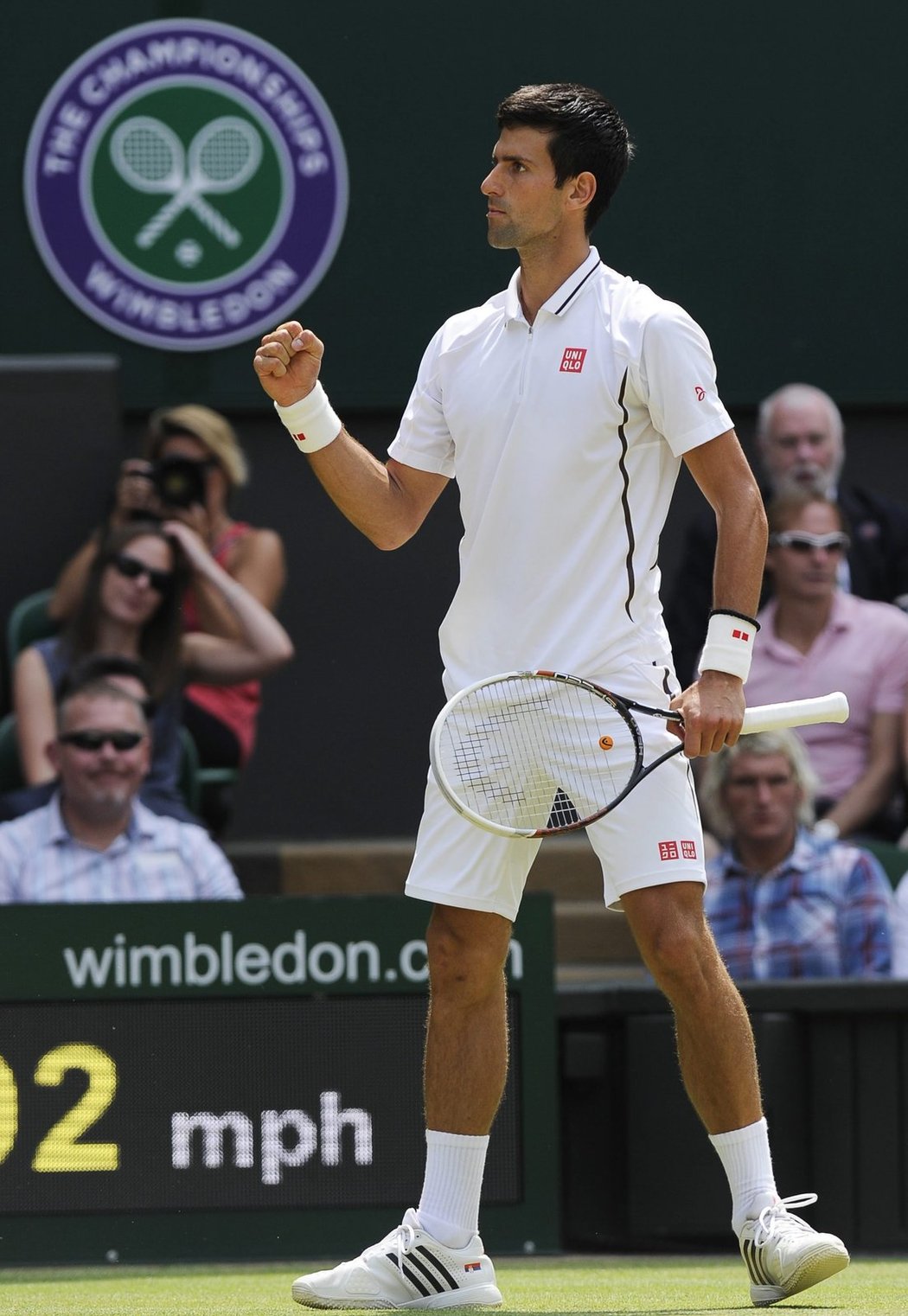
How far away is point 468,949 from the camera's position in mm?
3785

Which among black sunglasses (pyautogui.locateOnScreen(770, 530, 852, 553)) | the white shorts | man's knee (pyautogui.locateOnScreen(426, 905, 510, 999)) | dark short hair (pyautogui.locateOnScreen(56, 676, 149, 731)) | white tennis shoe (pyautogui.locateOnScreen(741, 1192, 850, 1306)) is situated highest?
black sunglasses (pyautogui.locateOnScreen(770, 530, 852, 553))

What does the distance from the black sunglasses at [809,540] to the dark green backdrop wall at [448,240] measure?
4.74 feet

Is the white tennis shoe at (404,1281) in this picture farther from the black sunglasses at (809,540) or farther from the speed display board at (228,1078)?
the black sunglasses at (809,540)

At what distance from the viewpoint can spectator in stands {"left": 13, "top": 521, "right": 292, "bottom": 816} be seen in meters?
6.73

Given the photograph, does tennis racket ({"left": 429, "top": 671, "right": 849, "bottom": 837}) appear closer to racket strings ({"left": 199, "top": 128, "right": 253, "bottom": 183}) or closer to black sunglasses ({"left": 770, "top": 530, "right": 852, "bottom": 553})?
black sunglasses ({"left": 770, "top": 530, "right": 852, "bottom": 553})

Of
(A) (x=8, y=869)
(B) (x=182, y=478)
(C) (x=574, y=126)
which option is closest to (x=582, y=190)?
(C) (x=574, y=126)

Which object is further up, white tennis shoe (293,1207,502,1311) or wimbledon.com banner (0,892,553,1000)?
wimbledon.com banner (0,892,553,1000)

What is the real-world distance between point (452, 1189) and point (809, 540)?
342 cm

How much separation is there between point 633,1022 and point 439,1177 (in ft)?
5.61

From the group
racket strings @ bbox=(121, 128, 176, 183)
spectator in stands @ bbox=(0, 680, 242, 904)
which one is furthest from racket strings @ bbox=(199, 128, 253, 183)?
spectator in stands @ bbox=(0, 680, 242, 904)

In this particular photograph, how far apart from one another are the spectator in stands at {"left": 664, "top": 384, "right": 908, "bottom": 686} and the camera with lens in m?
1.51

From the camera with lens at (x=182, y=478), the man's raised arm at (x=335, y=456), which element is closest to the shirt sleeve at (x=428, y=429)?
the man's raised arm at (x=335, y=456)

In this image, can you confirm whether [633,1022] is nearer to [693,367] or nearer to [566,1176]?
[566,1176]

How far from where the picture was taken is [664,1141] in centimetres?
539
